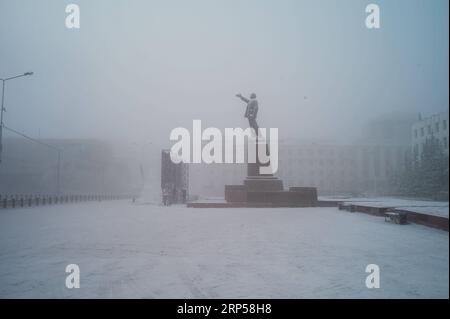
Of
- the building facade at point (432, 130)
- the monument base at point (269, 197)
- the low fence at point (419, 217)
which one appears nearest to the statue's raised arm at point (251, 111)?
the monument base at point (269, 197)

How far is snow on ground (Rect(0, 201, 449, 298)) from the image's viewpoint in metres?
4.48

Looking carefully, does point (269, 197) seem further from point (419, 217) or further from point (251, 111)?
point (419, 217)

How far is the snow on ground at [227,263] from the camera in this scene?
4477 millimetres

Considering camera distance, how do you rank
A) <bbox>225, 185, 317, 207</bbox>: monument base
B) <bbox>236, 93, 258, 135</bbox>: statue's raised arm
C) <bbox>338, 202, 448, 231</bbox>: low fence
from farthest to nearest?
<bbox>236, 93, 258, 135</bbox>: statue's raised arm, <bbox>225, 185, 317, 207</bbox>: monument base, <bbox>338, 202, 448, 231</bbox>: low fence

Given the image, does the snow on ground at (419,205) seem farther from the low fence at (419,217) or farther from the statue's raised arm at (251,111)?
the statue's raised arm at (251,111)

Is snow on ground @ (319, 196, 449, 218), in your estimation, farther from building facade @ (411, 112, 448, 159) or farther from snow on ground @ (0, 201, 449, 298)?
building facade @ (411, 112, 448, 159)

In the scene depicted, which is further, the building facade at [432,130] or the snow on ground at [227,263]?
the building facade at [432,130]

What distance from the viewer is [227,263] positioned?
5.92 meters

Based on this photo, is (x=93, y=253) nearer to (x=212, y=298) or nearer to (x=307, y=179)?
(x=212, y=298)

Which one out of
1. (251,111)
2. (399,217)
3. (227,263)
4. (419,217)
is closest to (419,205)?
(419,217)

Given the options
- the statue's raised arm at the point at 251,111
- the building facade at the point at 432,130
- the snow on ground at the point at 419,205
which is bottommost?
the snow on ground at the point at 419,205

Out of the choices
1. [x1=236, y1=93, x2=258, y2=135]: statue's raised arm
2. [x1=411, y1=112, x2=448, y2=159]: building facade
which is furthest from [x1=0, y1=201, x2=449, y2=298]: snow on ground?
[x1=411, y1=112, x2=448, y2=159]: building facade

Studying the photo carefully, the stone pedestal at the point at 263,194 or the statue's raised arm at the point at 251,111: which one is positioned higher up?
the statue's raised arm at the point at 251,111
